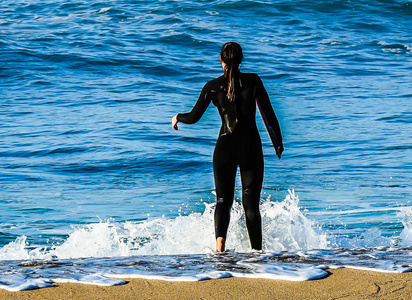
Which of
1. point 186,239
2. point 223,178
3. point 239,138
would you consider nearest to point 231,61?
point 239,138

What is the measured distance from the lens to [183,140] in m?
13.5

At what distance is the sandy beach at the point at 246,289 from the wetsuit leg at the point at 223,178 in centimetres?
137

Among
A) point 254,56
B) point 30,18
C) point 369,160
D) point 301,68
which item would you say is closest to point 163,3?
point 30,18

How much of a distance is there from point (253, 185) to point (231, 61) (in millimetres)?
1084

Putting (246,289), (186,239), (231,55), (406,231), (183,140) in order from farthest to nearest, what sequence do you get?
(183,140) < (406,231) < (186,239) < (231,55) < (246,289)

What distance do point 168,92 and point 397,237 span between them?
489 inches

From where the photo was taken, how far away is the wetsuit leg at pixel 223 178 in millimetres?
5285

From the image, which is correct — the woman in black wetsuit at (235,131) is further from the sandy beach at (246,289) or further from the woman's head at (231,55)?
the sandy beach at (246,289)

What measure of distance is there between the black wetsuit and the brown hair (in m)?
0.06

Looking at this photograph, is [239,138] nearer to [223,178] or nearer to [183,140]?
[223,178]

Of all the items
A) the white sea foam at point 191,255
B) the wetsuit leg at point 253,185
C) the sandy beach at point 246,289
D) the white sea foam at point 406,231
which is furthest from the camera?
the white sea foam at point 406,231

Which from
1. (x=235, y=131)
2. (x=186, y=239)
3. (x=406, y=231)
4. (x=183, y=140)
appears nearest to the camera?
(x=235, y=131)

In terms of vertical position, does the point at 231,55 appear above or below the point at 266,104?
above

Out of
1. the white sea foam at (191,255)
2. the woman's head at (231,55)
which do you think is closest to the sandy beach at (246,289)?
the white sea foam at (191,255)
